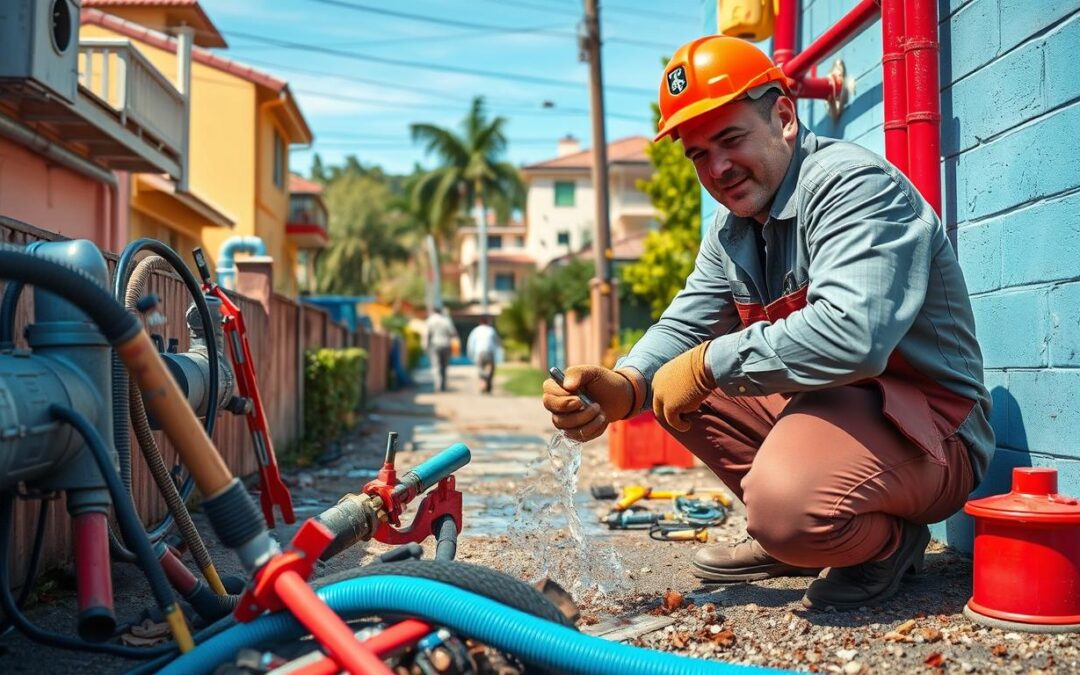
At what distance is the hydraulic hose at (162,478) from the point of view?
7.27ft

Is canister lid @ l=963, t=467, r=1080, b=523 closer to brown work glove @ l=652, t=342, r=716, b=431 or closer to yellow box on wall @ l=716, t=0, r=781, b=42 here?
brown work glove @ l=652, t=342, r=716, b=431

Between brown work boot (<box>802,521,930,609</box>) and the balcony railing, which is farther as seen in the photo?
the balcony railing

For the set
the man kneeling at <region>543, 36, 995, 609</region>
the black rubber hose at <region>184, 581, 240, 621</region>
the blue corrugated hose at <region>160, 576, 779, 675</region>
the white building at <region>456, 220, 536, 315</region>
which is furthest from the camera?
the white building at <region>456, 220, 536, 315</region>

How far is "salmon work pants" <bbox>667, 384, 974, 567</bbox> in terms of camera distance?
2.46 m

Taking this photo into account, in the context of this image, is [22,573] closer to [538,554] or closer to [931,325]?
[538,554]

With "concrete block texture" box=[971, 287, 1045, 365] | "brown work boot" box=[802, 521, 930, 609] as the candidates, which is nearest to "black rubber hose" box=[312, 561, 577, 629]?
"brown work boot" box=[802, 521, 930, 609]

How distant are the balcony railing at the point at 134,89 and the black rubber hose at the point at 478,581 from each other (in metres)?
9.22

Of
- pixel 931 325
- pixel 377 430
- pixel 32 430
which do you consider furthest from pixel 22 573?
pixel 377 430

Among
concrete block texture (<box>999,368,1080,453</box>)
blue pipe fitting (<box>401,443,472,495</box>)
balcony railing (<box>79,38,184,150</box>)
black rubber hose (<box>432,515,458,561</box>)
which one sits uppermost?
balcony railing (<box>79,38,184,150</box>)

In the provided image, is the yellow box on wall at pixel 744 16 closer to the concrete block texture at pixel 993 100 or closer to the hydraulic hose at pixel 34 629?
the concrete block texture at pixel 993 100

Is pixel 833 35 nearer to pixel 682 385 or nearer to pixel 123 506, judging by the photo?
pixel 682 385

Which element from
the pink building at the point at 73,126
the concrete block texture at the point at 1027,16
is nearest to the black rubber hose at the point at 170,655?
the concrete block texture at the point at 1027,16

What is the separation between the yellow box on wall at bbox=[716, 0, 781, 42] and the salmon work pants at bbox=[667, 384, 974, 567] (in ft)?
8.87

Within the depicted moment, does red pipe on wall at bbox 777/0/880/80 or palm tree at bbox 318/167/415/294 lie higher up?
palm tree at bbox 318/167/415/294
